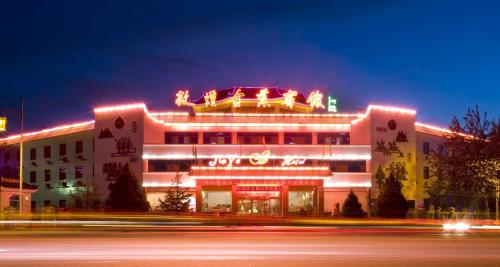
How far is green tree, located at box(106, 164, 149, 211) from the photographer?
54.2 m

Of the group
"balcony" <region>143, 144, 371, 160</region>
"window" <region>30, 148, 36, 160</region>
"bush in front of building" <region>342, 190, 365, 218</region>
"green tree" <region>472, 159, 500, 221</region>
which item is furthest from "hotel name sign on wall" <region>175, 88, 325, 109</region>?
"green tree" <region>472, 159, 500, 221</region>

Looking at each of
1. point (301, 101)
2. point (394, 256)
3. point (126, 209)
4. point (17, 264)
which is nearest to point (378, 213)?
point (301, 101)

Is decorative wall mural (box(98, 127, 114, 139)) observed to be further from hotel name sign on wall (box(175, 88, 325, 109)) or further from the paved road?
the paved road

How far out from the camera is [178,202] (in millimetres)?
57844

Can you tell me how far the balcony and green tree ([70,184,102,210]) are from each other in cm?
608

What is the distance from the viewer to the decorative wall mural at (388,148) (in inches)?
2542

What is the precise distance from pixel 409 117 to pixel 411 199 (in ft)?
27.3

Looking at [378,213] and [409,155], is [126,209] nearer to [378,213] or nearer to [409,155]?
[378,213]

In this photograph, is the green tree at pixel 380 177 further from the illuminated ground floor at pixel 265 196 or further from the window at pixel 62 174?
the window at pixel 62 174

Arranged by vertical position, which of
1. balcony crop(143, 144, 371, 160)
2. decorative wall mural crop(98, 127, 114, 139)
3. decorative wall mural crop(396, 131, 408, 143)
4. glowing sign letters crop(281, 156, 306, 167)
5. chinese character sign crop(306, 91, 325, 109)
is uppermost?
chinese character sign crop(306, 91, 325, 109)

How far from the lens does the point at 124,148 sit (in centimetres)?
6412

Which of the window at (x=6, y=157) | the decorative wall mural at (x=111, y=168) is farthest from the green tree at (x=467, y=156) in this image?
the window at (x=6, y=157)

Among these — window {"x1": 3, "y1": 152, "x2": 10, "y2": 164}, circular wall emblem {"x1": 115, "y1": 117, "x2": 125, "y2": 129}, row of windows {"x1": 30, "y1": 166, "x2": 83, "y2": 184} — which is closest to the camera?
circular wall emblem {"x1": 115, "y1": 117, "x2": 125, "y2": 129}

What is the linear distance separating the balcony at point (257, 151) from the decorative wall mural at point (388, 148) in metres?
1.23
